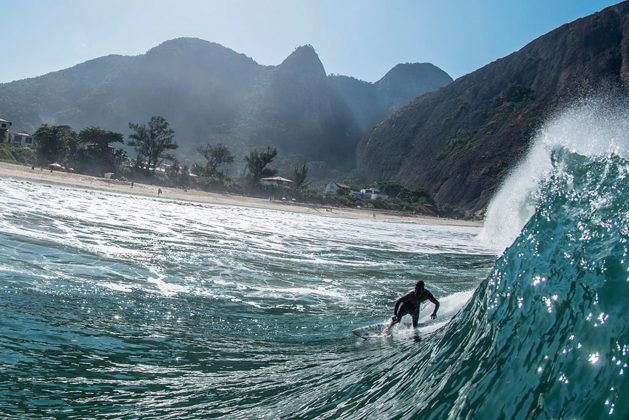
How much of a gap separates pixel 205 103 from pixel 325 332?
562 feet

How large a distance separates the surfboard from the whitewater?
0.25 m

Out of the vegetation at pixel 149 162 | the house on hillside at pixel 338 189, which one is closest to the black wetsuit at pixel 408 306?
the vegetation at pixel 149 162

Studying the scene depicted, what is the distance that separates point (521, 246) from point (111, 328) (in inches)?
251

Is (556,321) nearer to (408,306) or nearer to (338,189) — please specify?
(408,306)

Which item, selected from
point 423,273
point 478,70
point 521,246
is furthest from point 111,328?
point 478,70

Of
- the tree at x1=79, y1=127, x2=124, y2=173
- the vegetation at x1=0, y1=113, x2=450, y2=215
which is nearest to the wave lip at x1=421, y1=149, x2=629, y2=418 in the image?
the vegetation at x1=0, y1=113, x2=450, y2=215

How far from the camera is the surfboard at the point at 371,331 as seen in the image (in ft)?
31.5

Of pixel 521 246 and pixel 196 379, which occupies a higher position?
pixel 521 246

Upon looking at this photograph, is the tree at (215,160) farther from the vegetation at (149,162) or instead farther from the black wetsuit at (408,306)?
the black wetsuit at (408,306)

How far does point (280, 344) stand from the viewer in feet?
29.1

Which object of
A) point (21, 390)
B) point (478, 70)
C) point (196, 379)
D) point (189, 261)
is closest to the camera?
point (21, 390)

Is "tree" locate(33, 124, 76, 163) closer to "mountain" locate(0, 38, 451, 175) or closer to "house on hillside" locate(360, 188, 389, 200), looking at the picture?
"house on hillside" locate(360, 188, 389, 200)

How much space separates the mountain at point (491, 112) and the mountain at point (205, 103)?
25.5 meters

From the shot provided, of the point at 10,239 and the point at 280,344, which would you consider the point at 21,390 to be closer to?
the point at 280,344
